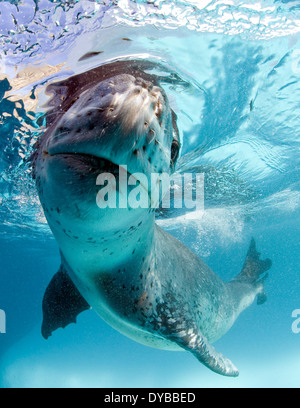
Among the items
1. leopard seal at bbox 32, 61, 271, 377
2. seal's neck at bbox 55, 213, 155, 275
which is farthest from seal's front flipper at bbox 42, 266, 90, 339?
seal's neck at bbox 55, 213, 155, 275

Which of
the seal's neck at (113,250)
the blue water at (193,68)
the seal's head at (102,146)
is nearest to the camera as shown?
the seal's head at (102,146)

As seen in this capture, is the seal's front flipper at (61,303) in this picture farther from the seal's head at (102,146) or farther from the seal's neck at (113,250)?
the seal's head at (102,146)

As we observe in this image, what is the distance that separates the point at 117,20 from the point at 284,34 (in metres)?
3.25

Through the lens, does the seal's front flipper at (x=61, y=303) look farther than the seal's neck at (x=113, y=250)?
Yes

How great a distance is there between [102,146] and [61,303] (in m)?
4.44

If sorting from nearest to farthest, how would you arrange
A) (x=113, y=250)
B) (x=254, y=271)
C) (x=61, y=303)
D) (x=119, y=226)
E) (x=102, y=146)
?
1. (x=102, y=146)
2. (x=119, y=226)
3. (x=113, y=250)
4. (x=61, y=303)
5. (x=254, y=271)

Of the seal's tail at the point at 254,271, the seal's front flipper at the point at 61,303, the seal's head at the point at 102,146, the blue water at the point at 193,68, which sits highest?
the blue water at the point at 193,68

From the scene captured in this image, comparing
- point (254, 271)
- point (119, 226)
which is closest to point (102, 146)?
point (119, 226)

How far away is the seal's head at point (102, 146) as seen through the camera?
1.49 meters

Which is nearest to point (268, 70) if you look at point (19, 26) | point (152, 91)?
point (19, 26)

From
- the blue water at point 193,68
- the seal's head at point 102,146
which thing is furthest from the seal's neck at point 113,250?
the blue water at point 193,68

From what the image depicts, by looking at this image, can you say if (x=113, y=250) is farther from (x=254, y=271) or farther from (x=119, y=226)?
(x=254, y=271)

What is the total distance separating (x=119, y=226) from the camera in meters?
2.15

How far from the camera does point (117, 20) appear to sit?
4.41 m
